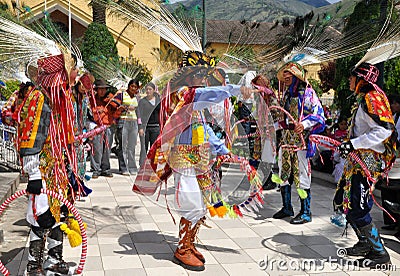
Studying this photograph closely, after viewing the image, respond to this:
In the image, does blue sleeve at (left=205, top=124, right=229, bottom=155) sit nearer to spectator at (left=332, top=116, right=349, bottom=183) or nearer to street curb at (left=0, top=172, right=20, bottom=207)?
street curb at (left=0, top=172, right=20, bottom=207)

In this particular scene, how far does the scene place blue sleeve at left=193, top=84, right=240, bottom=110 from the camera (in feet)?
12.1

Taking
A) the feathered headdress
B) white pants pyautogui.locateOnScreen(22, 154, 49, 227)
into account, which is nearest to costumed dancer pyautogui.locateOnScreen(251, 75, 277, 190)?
white pants pyautogui.locateOnScreen(22, 154, 49, 227)

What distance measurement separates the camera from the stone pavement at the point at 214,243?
4.12 metres

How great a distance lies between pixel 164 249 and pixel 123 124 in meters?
4.15

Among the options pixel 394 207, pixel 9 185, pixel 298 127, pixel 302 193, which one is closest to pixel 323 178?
pixel 302 193

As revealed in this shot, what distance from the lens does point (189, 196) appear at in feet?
13.1

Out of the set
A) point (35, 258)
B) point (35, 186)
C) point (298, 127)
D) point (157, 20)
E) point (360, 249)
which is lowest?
point (360, 249)

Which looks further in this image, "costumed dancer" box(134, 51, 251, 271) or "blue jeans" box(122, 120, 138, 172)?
"blue jeans" box(122, 120, 138, 172)

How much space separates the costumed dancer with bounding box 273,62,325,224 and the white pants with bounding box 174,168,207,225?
169 cm

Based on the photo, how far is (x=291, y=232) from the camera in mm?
5219

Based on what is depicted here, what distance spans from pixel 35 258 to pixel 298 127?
3.05 m

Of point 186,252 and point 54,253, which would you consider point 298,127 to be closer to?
point 186,252

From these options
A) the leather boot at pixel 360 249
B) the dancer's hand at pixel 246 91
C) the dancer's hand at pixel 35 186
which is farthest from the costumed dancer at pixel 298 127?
the dancer's hand at pixel 35 186

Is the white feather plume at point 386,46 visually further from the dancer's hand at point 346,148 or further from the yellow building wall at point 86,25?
the yellow building wall at point 86,25
